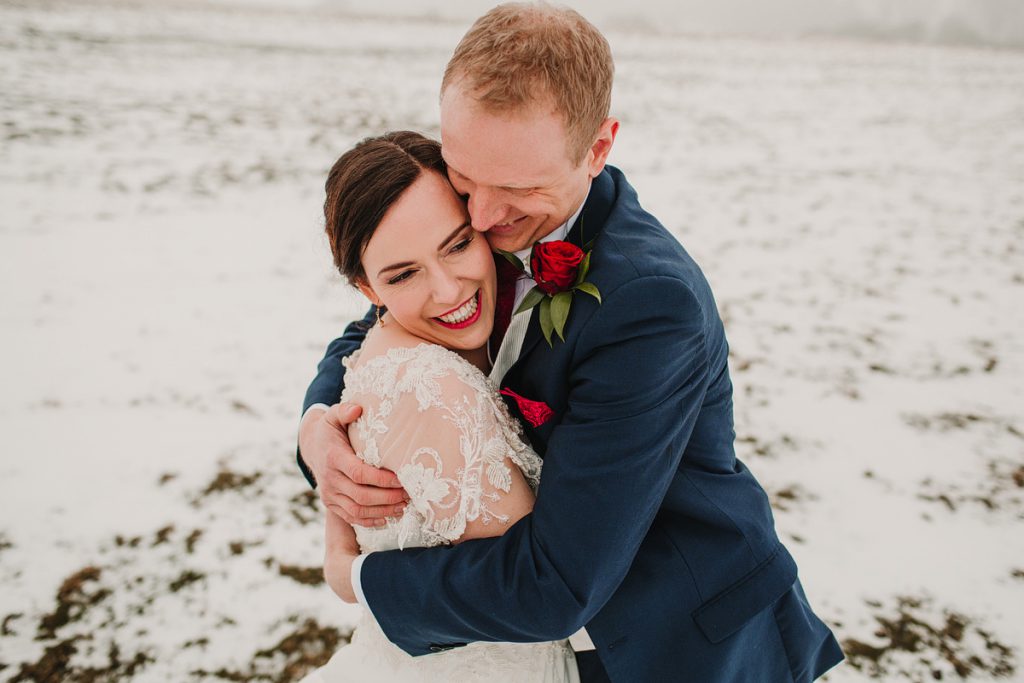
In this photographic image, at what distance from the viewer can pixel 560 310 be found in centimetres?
132

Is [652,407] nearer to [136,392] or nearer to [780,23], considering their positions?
[136,392]

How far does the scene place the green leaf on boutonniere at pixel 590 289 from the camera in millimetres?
1264

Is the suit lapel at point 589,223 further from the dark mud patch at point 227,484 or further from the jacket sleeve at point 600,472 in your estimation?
the dark mud patch at point 227,484

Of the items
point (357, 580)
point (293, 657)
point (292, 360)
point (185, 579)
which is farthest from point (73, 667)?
point (292, 360)

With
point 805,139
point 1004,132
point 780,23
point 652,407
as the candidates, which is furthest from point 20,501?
point 780,23

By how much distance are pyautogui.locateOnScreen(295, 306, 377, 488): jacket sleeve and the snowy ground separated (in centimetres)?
112

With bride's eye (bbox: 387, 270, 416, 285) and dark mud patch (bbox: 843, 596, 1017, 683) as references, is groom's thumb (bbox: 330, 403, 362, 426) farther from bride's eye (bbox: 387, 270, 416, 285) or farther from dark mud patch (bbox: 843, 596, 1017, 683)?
dark mud patch (bbox: 843, 596, 1017, 683)

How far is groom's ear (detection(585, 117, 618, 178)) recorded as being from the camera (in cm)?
150

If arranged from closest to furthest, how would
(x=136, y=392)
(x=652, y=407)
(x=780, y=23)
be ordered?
(x=652, y=407) < (x=136, y=392) < (x=780, y=23)

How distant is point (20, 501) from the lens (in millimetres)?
3184

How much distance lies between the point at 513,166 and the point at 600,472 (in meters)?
0.67

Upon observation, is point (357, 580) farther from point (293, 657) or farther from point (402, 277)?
point (293, 657)

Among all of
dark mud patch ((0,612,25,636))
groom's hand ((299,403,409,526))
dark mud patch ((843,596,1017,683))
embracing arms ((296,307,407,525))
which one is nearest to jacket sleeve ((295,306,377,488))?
embracing arms ((296,307,407,525))

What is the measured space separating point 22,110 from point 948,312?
36.3 feet
